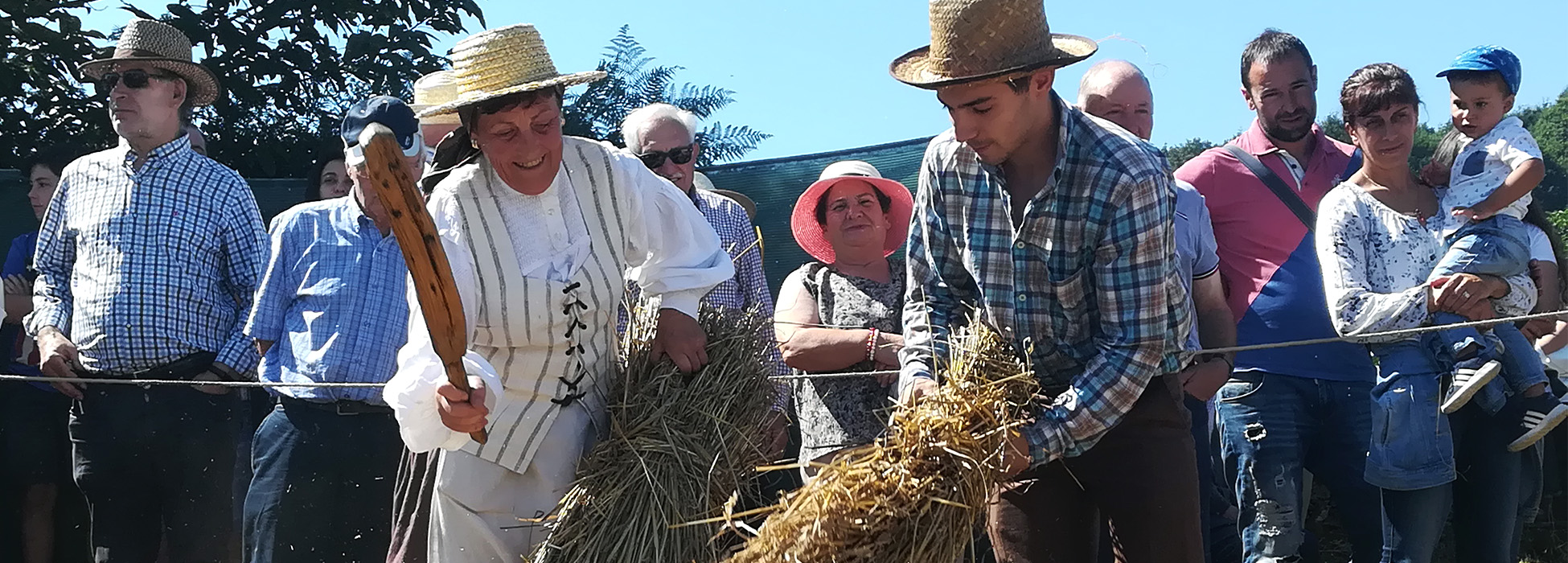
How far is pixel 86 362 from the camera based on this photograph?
4.88 meters

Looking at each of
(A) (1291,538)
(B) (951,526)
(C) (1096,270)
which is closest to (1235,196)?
(A) (1291,538)

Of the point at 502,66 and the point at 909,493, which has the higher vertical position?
the point at 502,66

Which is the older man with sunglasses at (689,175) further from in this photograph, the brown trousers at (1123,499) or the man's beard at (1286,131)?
the brown trousers at (1123,499)

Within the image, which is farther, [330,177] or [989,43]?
[330,177]

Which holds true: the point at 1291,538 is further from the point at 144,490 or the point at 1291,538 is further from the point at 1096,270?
the point at 144,490

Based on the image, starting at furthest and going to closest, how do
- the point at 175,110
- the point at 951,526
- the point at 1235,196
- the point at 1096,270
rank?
the point at 175,110, the point at 1235,196, the point at 1096,270, the point at 951,526

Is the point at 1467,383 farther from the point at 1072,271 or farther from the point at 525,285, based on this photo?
the point at 525,285

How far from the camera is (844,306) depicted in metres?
4.41

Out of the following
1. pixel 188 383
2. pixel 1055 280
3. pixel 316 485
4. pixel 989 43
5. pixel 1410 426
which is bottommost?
pixel 316 485

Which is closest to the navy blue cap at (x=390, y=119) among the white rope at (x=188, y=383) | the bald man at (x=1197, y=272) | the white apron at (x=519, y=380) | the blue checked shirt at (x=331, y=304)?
A: the blue checked shirt at (x=331, y=304)

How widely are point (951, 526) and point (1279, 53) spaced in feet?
8.21

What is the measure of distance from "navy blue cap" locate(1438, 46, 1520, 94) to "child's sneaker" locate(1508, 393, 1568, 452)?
1.00 meters

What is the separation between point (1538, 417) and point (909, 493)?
7.60 feet

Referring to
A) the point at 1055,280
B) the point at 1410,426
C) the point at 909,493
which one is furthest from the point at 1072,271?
the point at 1410,426
